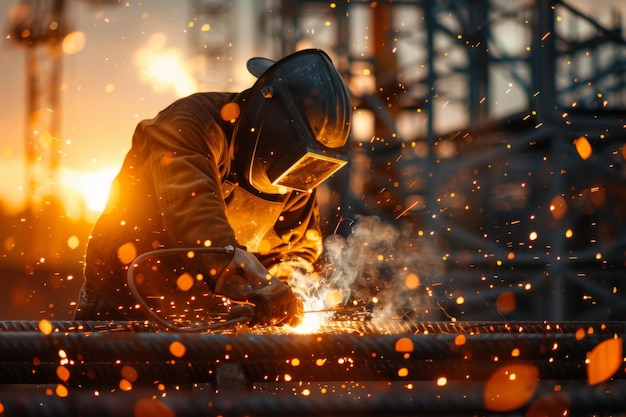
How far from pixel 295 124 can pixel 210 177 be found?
0.35 m

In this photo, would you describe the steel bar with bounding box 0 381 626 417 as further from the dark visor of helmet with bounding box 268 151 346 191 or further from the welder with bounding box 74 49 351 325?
the dark visor of helmet with bounding box 268 151 346 191

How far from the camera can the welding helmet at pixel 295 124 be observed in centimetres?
217

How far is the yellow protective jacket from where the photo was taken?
1888 millimetres

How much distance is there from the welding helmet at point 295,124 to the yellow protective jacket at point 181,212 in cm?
10

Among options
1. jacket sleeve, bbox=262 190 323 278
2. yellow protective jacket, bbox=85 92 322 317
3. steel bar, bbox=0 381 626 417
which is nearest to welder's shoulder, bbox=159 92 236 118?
yellow protective jacket, bbox=85 92 322 317

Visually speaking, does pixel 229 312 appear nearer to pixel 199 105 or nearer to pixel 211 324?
pixel 211 324

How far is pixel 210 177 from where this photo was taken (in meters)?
2.00

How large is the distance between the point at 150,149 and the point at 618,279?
615cm

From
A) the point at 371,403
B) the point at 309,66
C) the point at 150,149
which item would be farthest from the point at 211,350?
the point at 309,66

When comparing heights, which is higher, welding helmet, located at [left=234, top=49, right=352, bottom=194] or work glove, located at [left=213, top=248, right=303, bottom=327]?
welding helmet, located at [left=234, top=49, right=352, bottom=194]

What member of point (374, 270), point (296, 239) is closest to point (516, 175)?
point (374, 270)

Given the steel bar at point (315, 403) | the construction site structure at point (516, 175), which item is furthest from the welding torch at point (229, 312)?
the construction site structure at point (516, 175)

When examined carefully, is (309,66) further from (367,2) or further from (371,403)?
(367,2)

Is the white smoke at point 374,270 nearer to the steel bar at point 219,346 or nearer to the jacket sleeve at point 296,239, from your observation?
the jacket sleeve at point 296,239
